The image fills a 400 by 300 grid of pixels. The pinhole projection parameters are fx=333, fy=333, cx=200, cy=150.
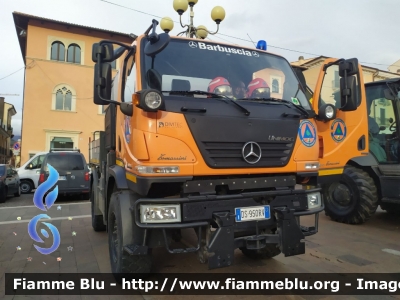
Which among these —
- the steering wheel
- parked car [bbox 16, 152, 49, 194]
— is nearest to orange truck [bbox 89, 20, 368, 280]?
the steering wheel

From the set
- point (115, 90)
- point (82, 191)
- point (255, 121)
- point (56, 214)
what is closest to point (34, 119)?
point (82, 191)

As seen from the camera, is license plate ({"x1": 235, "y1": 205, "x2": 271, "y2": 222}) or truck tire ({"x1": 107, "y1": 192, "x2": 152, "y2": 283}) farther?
truck tire ({"x1": 107, "y1": 192, "x2": 152, "y2": 283})

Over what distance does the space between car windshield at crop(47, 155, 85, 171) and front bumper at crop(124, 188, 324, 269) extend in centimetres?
918

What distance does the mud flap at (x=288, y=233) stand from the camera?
126 inches

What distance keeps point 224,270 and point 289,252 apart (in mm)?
1264

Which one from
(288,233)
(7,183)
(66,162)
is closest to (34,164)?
(7,183)

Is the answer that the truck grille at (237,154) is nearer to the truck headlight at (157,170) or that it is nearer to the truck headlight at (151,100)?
the truck headlight at (157,170)

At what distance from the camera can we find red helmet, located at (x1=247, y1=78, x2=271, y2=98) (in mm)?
3717

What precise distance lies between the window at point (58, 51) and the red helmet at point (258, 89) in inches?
935

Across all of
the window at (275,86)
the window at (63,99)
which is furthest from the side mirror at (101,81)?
the window at (63,99)

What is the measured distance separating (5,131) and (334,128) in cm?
5721

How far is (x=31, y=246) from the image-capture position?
5.52 m

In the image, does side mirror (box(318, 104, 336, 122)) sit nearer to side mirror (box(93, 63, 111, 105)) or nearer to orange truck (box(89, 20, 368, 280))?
orange truck (box(89, 20, 368, 280))

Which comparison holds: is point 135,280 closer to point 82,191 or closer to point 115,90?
point 115,90
